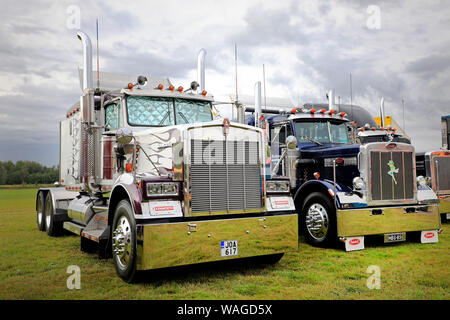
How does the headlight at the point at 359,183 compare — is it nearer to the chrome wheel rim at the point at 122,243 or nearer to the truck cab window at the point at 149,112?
the truck cab window at the point at 149,112

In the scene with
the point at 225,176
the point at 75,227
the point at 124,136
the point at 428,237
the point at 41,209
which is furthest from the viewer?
the point at 41,209

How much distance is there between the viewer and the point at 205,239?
204 inches

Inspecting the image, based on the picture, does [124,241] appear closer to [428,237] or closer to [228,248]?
[228,248]

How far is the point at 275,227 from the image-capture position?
5777 millimetres

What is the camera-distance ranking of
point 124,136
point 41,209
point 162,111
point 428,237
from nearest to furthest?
point 124,136, point 162,111, point 428,237, point 41,209

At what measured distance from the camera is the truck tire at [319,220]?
7.59 meters

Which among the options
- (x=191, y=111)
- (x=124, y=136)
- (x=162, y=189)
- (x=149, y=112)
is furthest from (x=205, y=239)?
(x=191, y=111)

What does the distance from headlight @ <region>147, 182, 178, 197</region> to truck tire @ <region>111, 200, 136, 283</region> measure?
15.3 inches

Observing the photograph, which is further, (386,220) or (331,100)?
(331,100)

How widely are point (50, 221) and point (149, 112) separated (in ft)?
15.1

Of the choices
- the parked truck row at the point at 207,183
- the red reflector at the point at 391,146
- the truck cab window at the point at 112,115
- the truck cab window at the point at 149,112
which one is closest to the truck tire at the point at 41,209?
the parked truck row at the point at 207,183

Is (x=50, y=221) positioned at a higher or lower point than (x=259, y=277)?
higher
